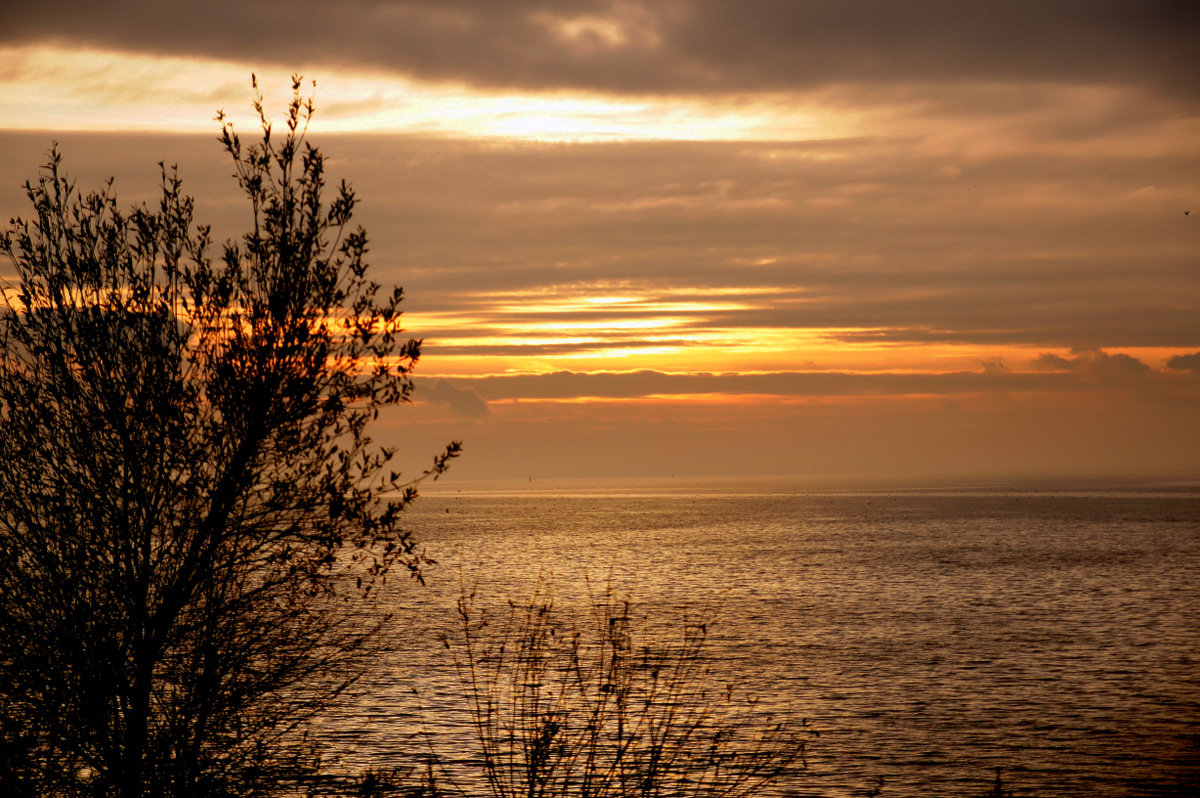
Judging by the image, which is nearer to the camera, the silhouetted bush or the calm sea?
the silhouetted bush

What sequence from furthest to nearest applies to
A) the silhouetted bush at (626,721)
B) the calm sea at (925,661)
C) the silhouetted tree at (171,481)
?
the calm sea at (925,661) → the silhouetted bush at (626,721) → the silhouetted tree at (171,481)

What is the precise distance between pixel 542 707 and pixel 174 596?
31.7 metres

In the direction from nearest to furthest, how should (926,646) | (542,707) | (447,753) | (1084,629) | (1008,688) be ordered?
1. (447,753)
2. (542,707)
3. (1008,688)
4. (926,646)
5. (1084,629)

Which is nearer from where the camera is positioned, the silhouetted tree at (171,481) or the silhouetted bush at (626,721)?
the silhouetted tree at (171,481)

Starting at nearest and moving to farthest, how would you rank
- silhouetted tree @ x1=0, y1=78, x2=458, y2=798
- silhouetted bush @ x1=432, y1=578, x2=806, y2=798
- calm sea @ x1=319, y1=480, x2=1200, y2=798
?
silhouetted tree @ x1=0, y1=78, x2=458, y2=798
silhouetted bush @ x1=432, y1=578, x2=806, y2=798
calm sea @ x1=319, y1=480, x2=1200, y2=798

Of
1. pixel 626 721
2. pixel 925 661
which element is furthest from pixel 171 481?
pixel 925 661

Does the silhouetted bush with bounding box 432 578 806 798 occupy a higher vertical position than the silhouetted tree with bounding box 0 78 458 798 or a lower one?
lower

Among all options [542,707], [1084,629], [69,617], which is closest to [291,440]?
[69,617]

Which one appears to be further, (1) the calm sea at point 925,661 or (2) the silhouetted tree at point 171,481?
(1) the calm sea at point 925,661

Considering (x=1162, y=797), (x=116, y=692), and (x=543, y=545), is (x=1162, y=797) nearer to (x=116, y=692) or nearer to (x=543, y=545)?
(x=116, y=692)

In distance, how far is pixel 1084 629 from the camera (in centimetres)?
7369

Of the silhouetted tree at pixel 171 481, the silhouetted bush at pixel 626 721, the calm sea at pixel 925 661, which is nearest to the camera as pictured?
the silhouetted tree at pixel 171 481

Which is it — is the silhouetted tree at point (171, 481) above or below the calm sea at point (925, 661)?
above

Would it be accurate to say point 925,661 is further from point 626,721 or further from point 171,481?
point 171,481
